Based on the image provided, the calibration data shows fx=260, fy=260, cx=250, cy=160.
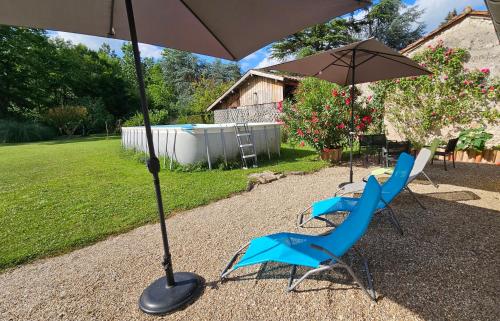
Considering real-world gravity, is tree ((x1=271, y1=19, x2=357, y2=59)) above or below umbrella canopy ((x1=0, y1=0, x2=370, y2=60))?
above

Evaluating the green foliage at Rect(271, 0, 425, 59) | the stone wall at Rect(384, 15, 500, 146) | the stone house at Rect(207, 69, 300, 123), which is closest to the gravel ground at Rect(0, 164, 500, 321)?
the stone wall at Rect(384, 15, 500, 146)

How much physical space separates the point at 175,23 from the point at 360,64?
388cm

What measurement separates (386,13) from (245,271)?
106ft

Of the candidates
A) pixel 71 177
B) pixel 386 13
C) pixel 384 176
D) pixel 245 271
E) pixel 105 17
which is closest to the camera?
pixel 105 17

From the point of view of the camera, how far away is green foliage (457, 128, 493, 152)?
7534 millimetres

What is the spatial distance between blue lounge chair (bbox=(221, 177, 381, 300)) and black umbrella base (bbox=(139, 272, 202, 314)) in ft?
1.11

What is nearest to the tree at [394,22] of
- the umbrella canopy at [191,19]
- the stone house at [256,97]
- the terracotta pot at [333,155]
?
the stone house at [256,97]

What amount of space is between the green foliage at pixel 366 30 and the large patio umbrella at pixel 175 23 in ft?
82.0

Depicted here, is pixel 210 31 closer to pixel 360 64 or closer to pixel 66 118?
pixel 360 64

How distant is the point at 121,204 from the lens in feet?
17.4

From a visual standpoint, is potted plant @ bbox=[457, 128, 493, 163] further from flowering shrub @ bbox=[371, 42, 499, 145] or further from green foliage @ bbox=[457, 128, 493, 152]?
flowering shrub @ bbox=[371, 42, 499, 145]

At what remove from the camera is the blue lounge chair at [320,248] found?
233 cm

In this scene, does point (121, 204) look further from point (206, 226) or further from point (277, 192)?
point (277, 192)

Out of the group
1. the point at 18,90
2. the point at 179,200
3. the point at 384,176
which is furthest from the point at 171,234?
the point at 18,90
